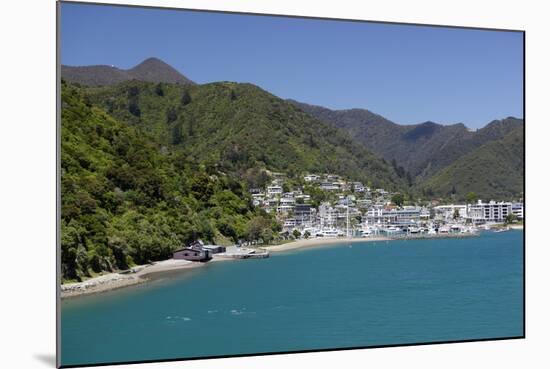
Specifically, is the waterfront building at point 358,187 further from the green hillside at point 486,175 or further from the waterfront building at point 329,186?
the green hillside at point 486,175

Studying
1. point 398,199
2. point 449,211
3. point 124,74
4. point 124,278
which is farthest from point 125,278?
point 449,211

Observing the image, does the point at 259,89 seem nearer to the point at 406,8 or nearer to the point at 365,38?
the point at 365,38

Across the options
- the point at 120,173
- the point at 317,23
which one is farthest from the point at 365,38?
the point at 120,173

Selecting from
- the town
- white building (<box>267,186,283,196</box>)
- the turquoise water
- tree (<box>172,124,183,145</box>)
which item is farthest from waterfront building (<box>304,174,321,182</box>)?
the turquoise water

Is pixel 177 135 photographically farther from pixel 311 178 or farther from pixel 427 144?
pixel 427 144

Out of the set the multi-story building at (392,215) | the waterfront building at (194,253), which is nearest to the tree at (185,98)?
the waterfront building at (194,253)

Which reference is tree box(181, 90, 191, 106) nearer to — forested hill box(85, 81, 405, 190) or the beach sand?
forested hill box(85, 81, 405, 190)
